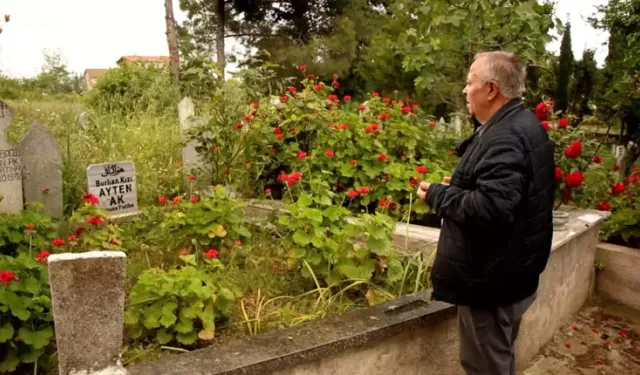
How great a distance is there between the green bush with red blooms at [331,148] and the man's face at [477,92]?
1935 millimetres

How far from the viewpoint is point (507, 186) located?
1852 millimetres

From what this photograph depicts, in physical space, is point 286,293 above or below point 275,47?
below

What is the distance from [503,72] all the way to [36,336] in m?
2.17

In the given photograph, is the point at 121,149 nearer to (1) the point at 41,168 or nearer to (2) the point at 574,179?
(1) the point at 41,168

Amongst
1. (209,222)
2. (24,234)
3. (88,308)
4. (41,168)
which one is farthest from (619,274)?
(41,168)

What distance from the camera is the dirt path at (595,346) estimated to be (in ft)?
10.9

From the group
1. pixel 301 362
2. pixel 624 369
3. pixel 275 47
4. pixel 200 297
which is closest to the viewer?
pixel 301 362

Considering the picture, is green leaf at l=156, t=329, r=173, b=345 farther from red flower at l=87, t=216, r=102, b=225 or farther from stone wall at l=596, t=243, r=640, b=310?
stone wall at l=596, t=243, r=640, b=310

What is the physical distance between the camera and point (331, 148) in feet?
15.1

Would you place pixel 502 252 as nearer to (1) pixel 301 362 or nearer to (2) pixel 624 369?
(1) pixel 301 362

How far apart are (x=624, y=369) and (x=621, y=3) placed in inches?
243

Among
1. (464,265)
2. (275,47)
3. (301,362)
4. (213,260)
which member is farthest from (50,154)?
(275,47)

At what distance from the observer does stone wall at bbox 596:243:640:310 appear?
420 centimetres

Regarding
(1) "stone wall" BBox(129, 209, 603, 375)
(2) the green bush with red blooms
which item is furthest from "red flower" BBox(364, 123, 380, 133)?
(1) "stone wall" BBox(129, 209, 603, 375)
